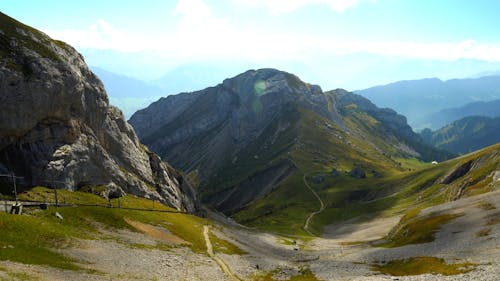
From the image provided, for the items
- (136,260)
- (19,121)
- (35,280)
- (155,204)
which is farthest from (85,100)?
(35,280)

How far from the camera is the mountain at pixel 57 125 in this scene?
9150 cm

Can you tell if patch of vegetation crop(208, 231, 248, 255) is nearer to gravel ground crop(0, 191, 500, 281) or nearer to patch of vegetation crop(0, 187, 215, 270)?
patch of vegetation crop(0, 187, 215, 270)

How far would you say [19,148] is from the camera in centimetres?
9250

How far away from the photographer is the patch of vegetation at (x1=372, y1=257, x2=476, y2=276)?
63134 mm

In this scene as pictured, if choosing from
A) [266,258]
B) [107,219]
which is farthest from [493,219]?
[107,219]

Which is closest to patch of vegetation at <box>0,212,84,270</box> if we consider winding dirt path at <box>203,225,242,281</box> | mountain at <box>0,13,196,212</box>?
winding dirt path at <box>203,225,242,281</box>

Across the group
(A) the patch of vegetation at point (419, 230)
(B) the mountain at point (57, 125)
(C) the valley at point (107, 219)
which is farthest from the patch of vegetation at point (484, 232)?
(B) the mountain at point (57, 125)

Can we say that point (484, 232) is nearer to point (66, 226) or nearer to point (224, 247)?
point (224, 247)

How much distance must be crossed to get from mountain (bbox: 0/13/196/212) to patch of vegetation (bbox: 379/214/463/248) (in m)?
70.4

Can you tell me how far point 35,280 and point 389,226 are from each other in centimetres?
15178

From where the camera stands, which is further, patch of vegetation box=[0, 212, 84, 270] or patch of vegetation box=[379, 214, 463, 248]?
patch of vegetation box=[379, 214, 463, 248]

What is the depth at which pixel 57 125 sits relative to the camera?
339 ft

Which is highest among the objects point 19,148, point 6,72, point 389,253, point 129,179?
point 6,72

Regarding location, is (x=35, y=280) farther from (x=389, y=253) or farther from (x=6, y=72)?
(x=389, y=253)
